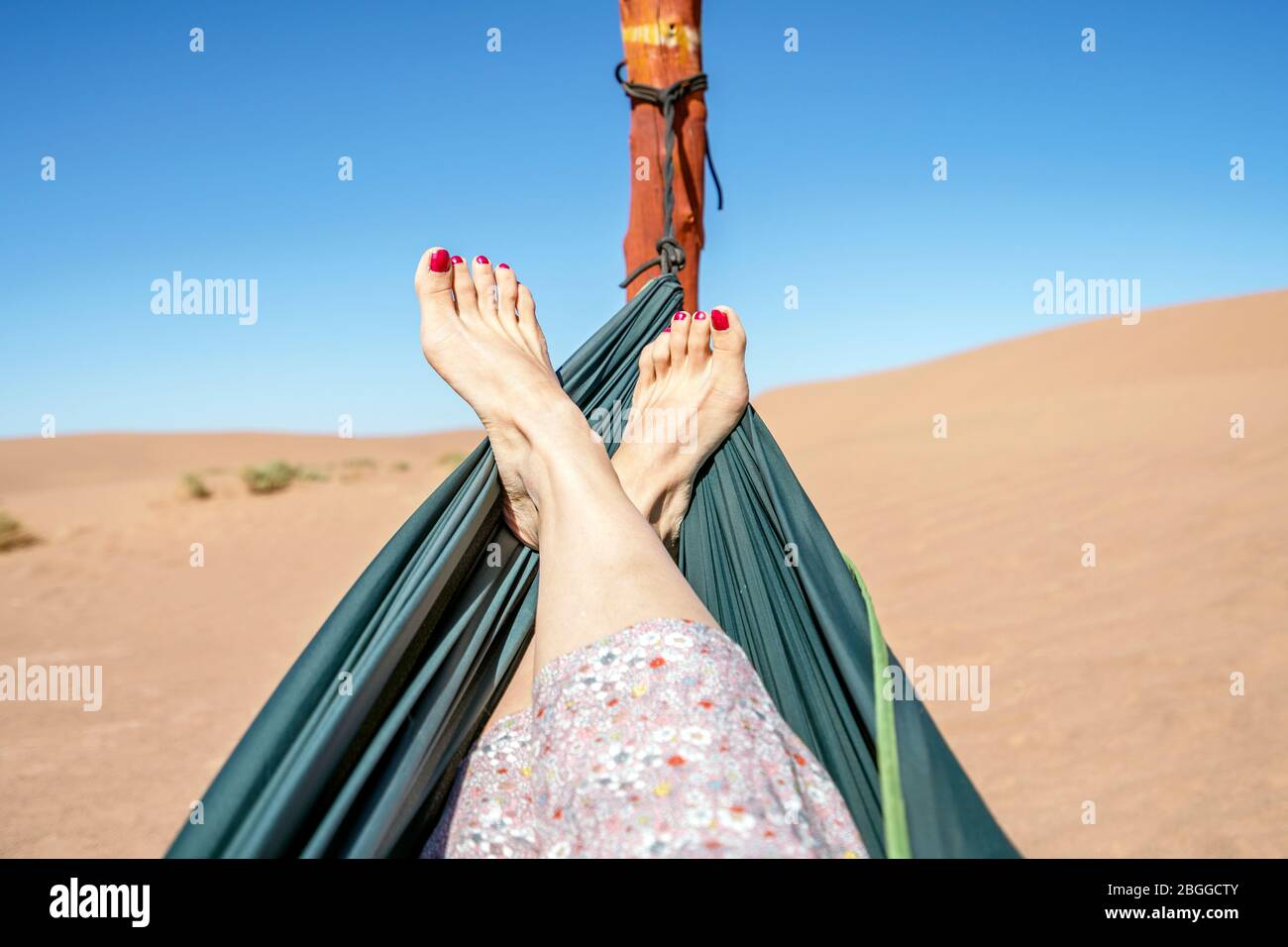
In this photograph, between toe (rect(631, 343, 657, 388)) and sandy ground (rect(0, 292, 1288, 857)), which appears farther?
sandy ground (rect(0, 292, 1288, 857))

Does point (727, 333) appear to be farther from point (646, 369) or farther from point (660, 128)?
point (660, 128)

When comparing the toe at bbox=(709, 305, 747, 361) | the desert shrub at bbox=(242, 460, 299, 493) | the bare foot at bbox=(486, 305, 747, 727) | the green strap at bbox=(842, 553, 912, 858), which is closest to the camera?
the green strap at bbox=(842, 553, 912, 858)

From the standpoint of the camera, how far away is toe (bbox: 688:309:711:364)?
1844 millimetres

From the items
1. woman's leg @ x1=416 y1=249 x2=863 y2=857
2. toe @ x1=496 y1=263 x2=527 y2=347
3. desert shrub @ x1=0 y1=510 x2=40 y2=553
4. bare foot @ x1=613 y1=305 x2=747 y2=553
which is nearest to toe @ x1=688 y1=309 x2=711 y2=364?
bare foot @ x1=613 y1=305 x2=747 y2=553

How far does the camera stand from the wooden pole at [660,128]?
162cm

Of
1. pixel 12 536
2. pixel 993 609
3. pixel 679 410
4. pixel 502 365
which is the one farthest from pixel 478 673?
pixel 12 536

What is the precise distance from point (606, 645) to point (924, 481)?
7260 mm

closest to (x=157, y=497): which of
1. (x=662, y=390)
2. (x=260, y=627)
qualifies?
(x=260, y=627)

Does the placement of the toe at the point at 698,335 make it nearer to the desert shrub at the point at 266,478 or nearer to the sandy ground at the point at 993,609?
the sandy ground at the point at 993,609

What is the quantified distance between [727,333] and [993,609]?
307 centimetres

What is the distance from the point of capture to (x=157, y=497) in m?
9.42

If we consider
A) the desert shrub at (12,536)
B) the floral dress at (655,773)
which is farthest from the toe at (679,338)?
the desert shrub at (12,536)

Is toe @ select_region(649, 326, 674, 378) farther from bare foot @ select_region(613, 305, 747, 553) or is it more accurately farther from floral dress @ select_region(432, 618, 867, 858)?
floral dress @ select_region(432, 618, 867, 858)
